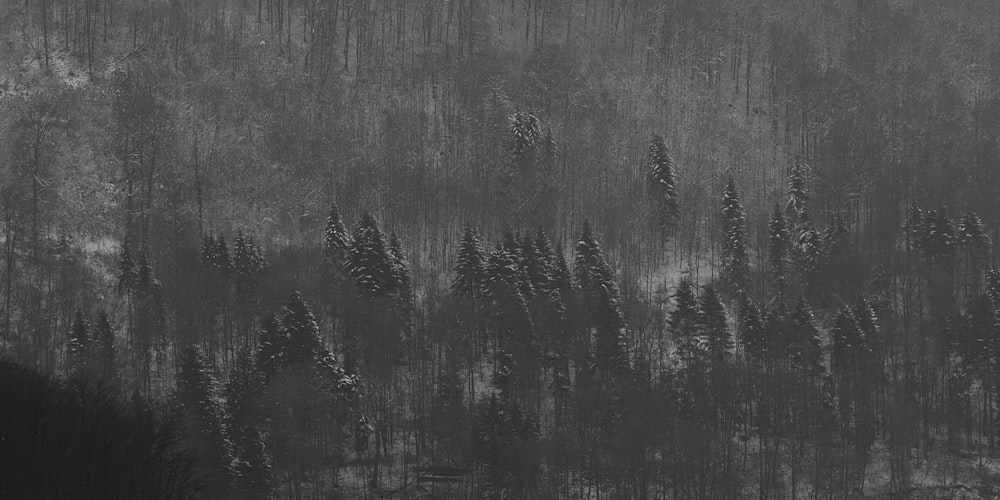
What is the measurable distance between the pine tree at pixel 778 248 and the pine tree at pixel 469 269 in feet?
97.6

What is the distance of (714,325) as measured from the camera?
120688 millimetres

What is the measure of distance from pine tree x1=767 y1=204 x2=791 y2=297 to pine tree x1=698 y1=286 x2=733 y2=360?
42.2 feet

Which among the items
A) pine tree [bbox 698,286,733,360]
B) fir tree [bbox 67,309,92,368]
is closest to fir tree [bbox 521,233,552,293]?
pine tree [bbox 698,286,733,360]

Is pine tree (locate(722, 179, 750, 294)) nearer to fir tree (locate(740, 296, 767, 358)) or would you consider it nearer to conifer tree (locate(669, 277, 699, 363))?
conifer tree (locate(669, 277, 699, 363))

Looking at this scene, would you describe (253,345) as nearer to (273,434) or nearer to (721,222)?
(273,434)

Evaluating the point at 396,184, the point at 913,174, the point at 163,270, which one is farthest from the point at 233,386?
the point at 913,174

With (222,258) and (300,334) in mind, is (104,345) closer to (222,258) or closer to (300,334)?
(222,258)

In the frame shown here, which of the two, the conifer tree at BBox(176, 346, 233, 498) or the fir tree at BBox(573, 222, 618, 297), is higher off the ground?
the fir tree at BBox(573, 222, 618, 297)

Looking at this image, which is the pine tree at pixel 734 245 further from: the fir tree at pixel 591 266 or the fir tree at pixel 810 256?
the fir tree at pixel 591 266

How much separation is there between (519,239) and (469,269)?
33.2 ft

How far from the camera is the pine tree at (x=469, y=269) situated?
125062 mm

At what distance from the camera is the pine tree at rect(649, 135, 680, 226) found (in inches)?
5615

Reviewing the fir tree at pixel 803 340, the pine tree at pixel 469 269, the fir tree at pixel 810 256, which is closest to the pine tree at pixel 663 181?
the fir tree at pixel 810 256

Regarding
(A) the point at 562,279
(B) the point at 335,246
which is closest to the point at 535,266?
(A) the point at 562,279
